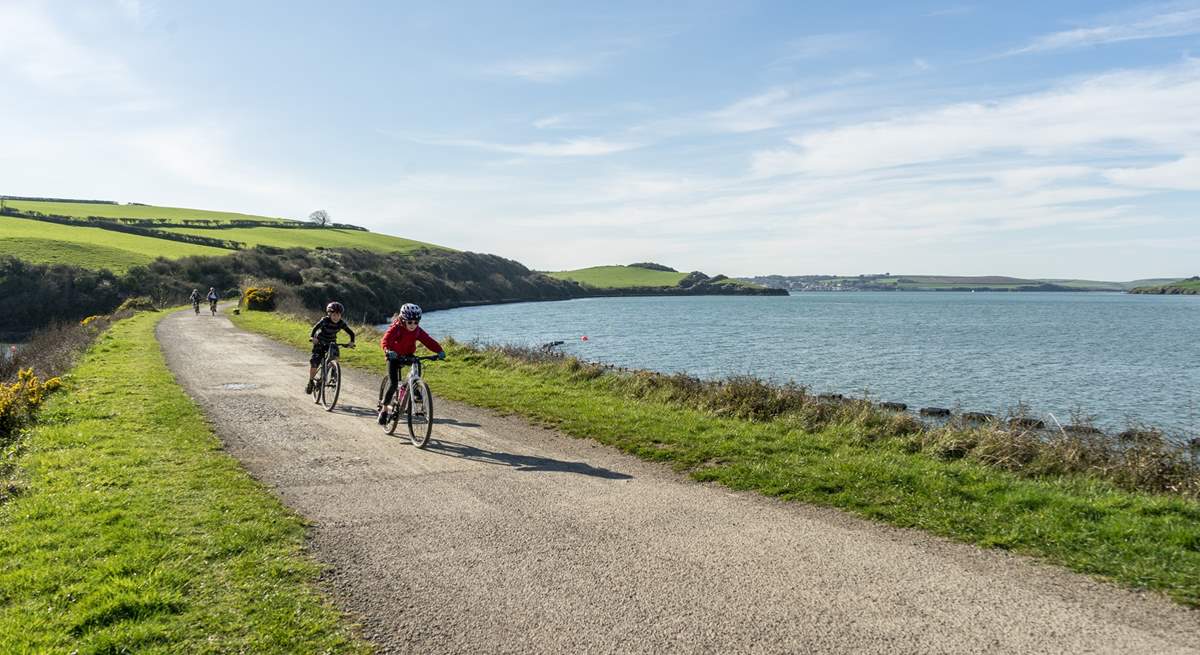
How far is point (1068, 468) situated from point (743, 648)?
25.2ft

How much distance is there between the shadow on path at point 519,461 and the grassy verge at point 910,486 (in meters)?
1.22

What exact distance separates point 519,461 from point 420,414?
7.10ft

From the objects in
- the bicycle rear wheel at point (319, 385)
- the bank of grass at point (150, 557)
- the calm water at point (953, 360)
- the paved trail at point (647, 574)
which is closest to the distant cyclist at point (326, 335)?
the bicycle rear wheel at point (319, 385)

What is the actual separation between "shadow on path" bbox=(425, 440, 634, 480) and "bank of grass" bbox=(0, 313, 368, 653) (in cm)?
317

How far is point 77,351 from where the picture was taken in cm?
2600

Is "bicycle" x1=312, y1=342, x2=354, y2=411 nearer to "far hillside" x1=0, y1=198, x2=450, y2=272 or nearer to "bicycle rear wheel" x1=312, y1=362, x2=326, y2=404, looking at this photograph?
"bicycle rear wheel" x1=312, y1=362, x2=326, y2=404

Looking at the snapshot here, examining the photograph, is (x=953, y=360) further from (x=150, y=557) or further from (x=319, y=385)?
(x=150, y=557)

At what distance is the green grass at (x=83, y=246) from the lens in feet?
224

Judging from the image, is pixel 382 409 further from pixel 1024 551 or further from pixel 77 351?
pixel 77 351

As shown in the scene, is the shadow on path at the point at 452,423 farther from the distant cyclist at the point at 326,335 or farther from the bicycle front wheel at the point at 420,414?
the distant cyclist at the point at 326,335

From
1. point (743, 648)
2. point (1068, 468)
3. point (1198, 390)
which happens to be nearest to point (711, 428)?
point (1068, 468)

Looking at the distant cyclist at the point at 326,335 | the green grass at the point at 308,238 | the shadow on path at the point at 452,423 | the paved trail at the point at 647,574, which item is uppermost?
the green grass at the point at 308,238

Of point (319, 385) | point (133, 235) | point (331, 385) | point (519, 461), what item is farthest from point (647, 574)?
point (133, 235)

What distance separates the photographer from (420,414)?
39.1 feet
